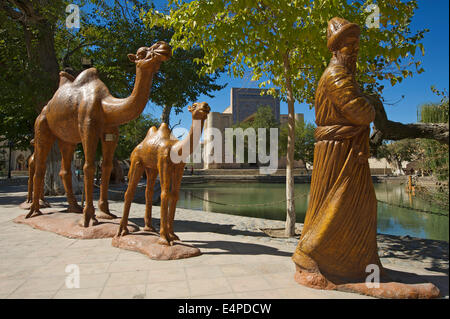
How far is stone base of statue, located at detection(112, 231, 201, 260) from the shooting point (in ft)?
13.4

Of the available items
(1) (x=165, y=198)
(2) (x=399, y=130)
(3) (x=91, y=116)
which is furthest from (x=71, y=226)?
(2) (x=399, y=130)

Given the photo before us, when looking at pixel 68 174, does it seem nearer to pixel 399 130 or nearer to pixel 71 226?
pixel 71 226

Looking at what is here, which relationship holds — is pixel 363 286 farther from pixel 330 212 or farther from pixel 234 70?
pixel 234 70

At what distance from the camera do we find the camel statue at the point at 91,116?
474 cm

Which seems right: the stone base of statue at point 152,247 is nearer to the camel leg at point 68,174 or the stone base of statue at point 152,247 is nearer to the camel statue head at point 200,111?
the camel statue head at point 200,111

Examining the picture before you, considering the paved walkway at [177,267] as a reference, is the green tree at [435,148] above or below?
above

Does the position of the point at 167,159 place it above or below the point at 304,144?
below

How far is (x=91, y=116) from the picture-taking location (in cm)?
535

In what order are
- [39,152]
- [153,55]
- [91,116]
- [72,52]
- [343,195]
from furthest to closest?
[72,52], [39,152], [91,116], [153,55], [343,195]

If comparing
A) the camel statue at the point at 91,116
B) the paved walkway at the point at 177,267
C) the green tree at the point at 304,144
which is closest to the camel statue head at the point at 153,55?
the camel statue at the point at 91,116

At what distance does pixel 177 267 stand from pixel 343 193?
7.06 ft

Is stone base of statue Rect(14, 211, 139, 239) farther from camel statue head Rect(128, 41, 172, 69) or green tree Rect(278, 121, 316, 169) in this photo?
green tree Rect(278, 121, 316, 169)

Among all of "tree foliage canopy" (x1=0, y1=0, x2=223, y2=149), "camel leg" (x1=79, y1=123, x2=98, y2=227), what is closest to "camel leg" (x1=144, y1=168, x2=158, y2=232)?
"camel leg" (x1=79, y1=123, x2=98, y2=227)

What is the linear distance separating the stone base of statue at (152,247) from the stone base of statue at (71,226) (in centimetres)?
42
